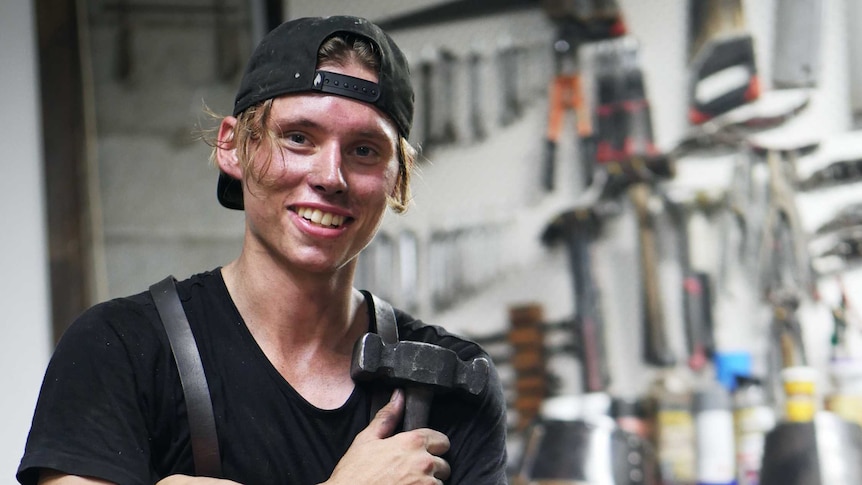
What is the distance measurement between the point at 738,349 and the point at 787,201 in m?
0.40

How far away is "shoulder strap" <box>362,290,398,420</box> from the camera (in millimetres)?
1384

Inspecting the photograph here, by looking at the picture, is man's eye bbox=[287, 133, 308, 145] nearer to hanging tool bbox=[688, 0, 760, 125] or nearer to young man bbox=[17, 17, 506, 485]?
young man bbox=[17, 17, 506, 485]

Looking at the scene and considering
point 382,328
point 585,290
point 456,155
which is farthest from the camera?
point 456,155

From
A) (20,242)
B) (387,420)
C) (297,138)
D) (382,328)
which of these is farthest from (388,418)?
(20,242)

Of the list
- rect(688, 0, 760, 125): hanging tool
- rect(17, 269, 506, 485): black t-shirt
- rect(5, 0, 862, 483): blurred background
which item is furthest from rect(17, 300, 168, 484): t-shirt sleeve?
rect(688, 0, 760, 125): hanging tool

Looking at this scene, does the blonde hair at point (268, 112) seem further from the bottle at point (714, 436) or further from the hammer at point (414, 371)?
the bottle at point (714, 436)

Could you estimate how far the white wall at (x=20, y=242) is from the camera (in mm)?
2984

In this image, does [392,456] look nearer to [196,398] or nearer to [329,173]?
[196,398]

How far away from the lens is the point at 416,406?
1.36 m

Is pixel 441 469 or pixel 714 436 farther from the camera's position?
pixel 714 436

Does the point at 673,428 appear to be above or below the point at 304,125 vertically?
below

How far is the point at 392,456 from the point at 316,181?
0.38 m

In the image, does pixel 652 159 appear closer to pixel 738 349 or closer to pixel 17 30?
pixel 738 349

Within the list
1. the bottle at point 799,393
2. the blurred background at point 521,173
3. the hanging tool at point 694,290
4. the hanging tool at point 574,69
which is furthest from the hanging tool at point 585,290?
the bottle at point 799,393
